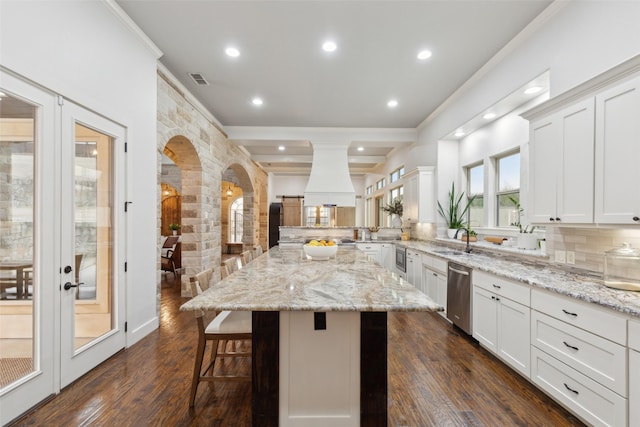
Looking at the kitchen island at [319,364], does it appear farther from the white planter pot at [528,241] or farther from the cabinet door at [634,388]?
the white planter pot at [528,241]

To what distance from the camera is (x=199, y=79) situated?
12.8 feet

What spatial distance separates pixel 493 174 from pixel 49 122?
16.4 ft

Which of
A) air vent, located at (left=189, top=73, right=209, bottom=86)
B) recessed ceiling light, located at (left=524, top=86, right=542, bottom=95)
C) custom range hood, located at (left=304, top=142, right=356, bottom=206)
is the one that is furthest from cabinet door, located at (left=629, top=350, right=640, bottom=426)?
custom range hood, located at (left=304, top=142, right=356, bottom=206)

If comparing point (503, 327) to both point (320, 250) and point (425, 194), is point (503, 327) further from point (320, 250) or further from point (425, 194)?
point (425, 194)

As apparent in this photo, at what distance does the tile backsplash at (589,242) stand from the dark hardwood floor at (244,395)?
1.08m

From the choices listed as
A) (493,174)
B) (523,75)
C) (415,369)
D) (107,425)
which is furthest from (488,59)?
(107,425)

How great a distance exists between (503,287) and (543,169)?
3.44ft

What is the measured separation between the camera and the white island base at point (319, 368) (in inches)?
62.1

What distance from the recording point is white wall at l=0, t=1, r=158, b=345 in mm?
1867

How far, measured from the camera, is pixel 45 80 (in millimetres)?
1965

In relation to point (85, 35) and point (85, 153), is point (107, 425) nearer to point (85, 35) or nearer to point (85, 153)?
point (85, 153)

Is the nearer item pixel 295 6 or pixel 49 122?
pixel 49 122

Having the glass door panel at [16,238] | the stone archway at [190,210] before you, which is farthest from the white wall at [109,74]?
the stone archway at [190,210]

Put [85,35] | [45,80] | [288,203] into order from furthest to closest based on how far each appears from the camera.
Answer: [288,203]
[85,35]
[45,80]
